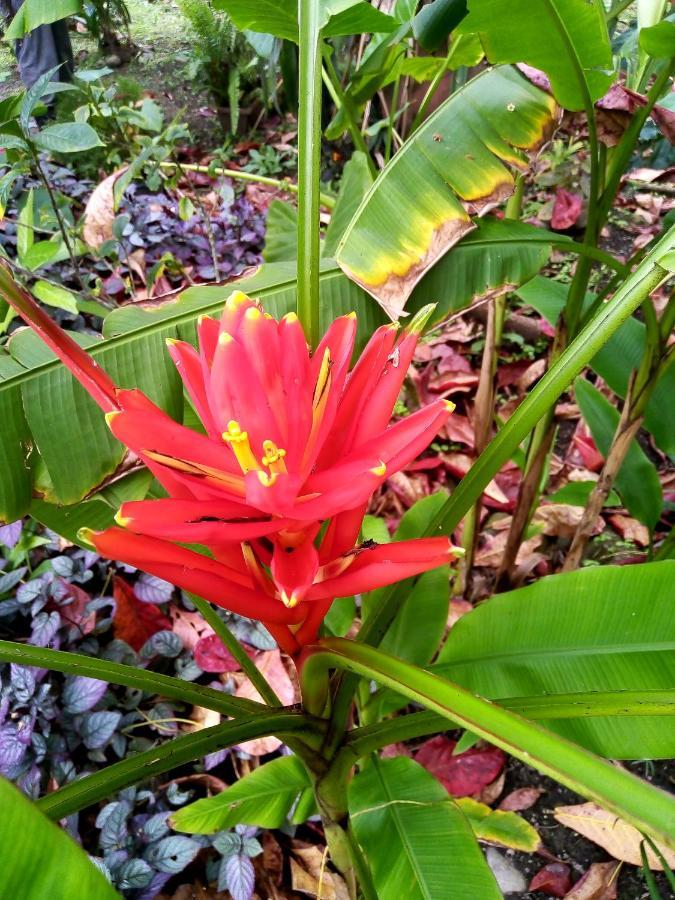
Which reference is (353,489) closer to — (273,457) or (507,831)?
(273,457)

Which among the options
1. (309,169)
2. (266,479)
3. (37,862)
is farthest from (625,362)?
(37,862)

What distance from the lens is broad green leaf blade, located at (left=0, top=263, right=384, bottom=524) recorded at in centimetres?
62

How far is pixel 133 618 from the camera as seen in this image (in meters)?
1.20

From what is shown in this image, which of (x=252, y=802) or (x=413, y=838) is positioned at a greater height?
(x=413, y=838)

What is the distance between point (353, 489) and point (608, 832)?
3.02ft

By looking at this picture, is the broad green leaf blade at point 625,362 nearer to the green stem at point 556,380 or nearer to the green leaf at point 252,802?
the green stem at point 556,380

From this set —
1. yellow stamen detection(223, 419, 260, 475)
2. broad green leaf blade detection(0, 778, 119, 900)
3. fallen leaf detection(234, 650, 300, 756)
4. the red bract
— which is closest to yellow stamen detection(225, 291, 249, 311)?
the red bract

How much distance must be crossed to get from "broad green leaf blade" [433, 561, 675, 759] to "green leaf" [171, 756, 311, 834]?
26cm

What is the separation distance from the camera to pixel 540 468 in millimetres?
1042

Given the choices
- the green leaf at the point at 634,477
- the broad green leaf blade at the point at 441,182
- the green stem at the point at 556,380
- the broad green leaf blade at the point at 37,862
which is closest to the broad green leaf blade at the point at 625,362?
the green leaf at the point at 634,477

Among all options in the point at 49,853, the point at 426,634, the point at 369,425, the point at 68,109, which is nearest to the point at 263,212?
the point at 68,109

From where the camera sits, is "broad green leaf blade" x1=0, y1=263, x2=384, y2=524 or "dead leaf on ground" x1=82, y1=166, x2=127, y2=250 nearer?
"broad green leaf blade" x1=0, y1=263, x2=384, y2=524

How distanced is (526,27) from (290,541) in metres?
0.64

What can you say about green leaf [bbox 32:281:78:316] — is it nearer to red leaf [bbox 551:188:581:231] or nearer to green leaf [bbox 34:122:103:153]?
green leaf [bbox 34:122:103:153]
